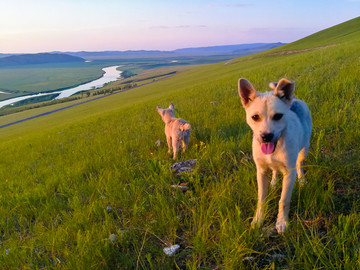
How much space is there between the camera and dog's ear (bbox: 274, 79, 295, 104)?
99.7 inches

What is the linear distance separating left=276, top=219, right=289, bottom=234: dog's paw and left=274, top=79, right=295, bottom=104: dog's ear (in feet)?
4.72

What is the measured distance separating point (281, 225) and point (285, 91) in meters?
1.60

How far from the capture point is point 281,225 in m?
2.60

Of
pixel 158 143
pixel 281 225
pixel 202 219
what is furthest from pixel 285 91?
pixel 158 143

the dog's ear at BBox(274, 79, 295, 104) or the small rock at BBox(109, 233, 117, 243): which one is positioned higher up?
the dog's ear at BBox(274, 79, 295, 104)

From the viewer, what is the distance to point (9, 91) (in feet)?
654

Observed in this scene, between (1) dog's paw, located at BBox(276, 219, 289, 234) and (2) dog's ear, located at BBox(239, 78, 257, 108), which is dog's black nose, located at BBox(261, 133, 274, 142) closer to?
(2) dog's ear, located at BBox(239, 78, 257, 108)

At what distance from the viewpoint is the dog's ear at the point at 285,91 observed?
2531 mm

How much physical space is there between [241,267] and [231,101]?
812 centimetres

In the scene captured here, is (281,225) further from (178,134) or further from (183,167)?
(178,134)

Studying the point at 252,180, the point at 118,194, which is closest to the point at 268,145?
the point at 252,180

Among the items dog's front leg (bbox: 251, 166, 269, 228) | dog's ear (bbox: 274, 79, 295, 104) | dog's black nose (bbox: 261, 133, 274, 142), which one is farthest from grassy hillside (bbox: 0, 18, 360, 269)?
dog's ear (bbox: 274, 79, 295, 104)

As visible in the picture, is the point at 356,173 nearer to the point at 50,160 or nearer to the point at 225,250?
the point at 225,250

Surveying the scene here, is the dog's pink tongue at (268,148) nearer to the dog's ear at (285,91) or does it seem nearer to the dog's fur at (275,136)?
the dog's fur at (275,136)
